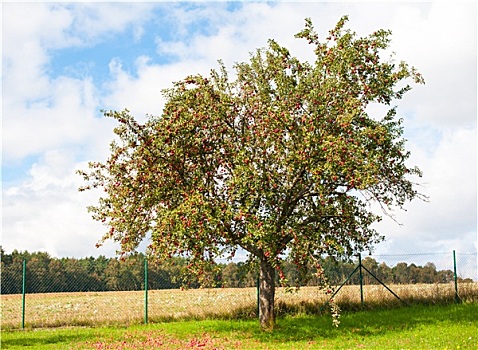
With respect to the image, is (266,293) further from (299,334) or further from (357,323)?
(357,323)

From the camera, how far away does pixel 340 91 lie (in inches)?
745

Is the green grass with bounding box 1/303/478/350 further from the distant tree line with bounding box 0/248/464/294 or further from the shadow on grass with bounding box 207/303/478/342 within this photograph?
the distant tree line with bounding box 0/248/464/294

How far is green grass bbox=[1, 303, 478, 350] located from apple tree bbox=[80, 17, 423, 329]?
189 cm

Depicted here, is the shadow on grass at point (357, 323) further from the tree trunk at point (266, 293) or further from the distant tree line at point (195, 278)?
the distant tree line at point (195, 278)

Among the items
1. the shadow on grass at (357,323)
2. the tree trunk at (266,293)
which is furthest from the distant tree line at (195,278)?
the shadow on grass at (357,323)

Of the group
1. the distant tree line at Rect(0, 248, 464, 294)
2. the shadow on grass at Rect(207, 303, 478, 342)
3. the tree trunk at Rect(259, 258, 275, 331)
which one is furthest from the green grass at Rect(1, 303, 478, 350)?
the distant tree line at Rect(0, 248, 464, 294)

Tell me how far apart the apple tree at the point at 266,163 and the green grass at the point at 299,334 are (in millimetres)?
1892

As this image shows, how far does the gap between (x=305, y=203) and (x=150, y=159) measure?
620cm

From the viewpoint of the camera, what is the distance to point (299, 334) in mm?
18594

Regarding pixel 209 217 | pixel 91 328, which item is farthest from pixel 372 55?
pixel 91 328

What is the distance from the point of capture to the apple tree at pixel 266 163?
57.1 feet

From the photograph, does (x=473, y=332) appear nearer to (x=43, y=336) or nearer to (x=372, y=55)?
(x=372, y=55)

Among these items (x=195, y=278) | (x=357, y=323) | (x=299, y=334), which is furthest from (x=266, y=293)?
(x=357, y=323)

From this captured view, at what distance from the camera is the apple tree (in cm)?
1741
